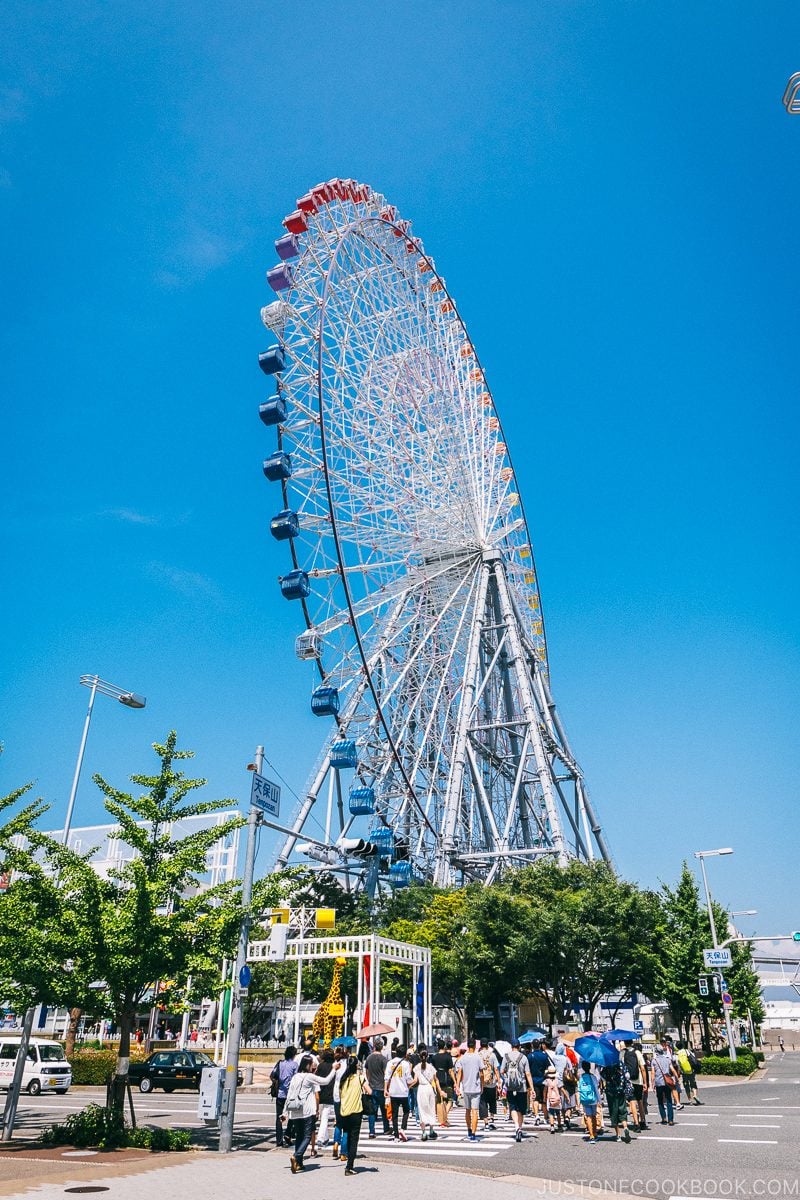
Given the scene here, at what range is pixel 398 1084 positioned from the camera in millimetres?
17297

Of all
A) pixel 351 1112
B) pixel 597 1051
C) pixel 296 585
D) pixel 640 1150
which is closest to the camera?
pixel 351 1112

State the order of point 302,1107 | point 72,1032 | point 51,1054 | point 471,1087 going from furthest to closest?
point 72,1032 → point 51,1054 → point 471,1087 → point 302,1107

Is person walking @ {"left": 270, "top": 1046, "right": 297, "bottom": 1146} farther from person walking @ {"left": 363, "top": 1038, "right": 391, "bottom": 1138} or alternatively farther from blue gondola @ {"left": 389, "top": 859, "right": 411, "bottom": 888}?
Answer: blue gondola @ {"left": 389, "top": 859, "right": 411, "bottom": 888}

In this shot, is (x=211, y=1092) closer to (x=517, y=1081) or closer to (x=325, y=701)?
(x=517, y=1081)

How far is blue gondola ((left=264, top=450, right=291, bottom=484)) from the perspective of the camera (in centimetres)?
3669

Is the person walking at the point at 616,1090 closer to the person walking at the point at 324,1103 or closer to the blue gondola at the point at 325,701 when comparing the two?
the person walking at the point at 324,1103

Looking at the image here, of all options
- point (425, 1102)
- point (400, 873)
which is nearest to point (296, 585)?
point (400, 873)

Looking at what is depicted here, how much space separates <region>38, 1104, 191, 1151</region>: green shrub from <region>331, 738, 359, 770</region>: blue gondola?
24.8 meters

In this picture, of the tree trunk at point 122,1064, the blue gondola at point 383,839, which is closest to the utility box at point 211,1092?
the tree trunk at point 122,1064

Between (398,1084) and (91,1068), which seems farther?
(91,1068)

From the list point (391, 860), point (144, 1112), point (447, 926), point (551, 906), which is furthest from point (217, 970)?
point (391, 860)

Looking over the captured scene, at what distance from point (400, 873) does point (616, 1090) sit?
90.2 ft

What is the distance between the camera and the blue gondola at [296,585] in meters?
38.7

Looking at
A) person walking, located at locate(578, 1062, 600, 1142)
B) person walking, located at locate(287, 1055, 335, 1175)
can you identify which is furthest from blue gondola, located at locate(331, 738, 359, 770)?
person walking, located at locate(287, 1055, 335, 1175)
